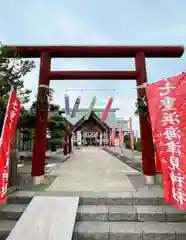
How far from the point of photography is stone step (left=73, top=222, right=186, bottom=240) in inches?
125

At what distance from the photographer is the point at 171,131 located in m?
3.35

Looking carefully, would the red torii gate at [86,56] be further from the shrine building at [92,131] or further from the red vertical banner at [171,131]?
the shrine building at [92,131]

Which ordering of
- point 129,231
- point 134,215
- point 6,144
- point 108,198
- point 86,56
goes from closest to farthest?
point 129,231
point 6,144
point 134,215
point 108,198
point 86,56

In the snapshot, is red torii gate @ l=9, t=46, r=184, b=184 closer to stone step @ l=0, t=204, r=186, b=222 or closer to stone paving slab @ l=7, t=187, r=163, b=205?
stone paving slab @ l=7, t=187, r=163, b=205

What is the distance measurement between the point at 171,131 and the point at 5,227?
3.39 metres

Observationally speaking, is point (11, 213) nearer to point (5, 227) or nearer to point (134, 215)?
point (5, 227)

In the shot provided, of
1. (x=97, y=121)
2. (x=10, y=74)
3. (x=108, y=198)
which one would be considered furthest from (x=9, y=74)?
(x=97, y=121)

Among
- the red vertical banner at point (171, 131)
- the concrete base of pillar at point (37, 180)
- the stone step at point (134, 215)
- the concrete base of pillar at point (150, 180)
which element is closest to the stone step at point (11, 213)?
the stone step at point (134, 215)

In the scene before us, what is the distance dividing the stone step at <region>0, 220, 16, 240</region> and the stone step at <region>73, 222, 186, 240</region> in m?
1.17

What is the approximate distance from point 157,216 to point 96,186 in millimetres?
2010

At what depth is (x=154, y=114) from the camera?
3619mm

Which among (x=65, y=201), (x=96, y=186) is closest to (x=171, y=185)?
(x=65, y=201)

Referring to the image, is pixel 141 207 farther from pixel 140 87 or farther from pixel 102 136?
pixel 102 136

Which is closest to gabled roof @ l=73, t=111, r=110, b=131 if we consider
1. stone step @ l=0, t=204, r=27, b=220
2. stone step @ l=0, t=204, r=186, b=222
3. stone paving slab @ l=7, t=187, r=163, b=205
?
stone paving slab @ l=7, t=187, r=163, b=205
